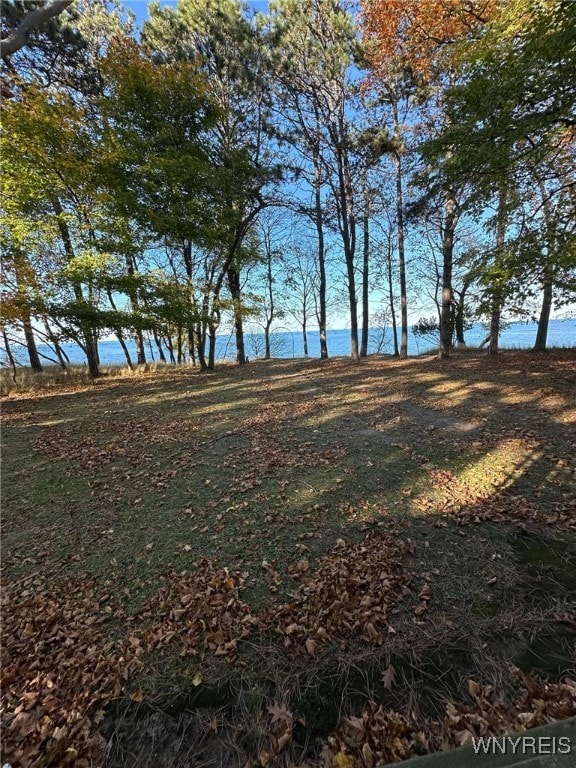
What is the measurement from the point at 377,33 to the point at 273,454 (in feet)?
41.7

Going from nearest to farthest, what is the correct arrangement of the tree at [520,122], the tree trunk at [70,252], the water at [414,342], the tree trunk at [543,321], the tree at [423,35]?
1. the tree at [520,122]
2. the tree at [423,35]
3. the tree trunk at [70,252]
4. the tree trunk at [543,321]
5. the water at [414,342]

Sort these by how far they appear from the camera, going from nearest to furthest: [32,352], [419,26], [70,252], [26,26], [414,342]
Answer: [26,26], [419,26], [70,252], [32,352], [414,342]

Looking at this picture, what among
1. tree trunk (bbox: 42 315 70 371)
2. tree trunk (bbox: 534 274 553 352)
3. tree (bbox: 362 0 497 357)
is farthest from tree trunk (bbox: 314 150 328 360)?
tree trunk (bbox: 42 315 70 371)

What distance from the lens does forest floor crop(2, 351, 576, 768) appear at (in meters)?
1.67

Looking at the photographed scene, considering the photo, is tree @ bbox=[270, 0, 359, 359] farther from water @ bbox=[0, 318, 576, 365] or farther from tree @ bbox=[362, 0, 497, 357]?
water @ bbox=[0, 318, 576, 365]

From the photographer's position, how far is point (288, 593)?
8.11ft

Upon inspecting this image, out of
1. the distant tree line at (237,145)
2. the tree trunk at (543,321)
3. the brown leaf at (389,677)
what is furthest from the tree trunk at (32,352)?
the tree trunk at (543,321)

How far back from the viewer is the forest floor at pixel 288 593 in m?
1.67

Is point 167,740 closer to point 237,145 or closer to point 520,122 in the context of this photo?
point 520,122

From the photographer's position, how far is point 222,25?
36.0 feet

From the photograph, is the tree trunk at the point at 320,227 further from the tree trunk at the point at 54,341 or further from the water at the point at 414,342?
the tree trunk at the point at 54,341

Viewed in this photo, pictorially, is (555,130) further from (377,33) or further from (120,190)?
(120,190)

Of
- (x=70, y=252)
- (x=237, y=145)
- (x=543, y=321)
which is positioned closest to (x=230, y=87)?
(x=237, y=145)

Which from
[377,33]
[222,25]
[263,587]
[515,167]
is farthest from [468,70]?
[222,25]
